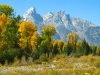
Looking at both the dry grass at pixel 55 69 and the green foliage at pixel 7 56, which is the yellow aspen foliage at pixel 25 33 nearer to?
the green foliage at pixel 7 56

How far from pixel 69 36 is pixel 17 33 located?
128 feet

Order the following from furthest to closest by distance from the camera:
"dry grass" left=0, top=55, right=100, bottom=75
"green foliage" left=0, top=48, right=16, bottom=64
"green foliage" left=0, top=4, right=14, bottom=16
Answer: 1. "green foliage" left=0, top=4, right=14, bottom=16
2. "green foliage" left=0, top=48, right=16, bottom=64
3. "dry grass" left=0, top=55, right=100, bottom=75

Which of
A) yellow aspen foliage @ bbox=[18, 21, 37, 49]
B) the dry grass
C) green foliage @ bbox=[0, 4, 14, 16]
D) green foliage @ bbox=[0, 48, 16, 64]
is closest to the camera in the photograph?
the dry grass

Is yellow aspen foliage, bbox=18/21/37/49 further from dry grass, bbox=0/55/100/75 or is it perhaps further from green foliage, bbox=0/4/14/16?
dry grass, bbox=0/55/100/75

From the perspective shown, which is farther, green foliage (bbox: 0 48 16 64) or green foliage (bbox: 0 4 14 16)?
green foliage (bbox: 0 4 14 16)

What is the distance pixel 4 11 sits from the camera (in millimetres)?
42938

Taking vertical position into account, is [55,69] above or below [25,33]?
below

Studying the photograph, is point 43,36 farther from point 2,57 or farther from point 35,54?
point 2,57

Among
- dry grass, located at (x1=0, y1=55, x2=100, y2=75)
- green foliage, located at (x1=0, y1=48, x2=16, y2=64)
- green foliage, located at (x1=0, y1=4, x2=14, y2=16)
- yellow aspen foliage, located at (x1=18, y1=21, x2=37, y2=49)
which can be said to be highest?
green foliage, located at (x1=0, y1=4, x2=14, y2=16)

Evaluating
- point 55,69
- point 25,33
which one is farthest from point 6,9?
point 55,69

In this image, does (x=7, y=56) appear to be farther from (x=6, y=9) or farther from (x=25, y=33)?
(x=6, y=9)

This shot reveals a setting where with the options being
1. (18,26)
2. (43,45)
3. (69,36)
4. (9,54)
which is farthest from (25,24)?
(69,36)

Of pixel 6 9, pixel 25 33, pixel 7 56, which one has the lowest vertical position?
pixel 7 56

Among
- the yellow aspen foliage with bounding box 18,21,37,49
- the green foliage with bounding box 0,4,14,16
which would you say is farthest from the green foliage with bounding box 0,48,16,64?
the green foliage with bounding box 0,4,14,16
